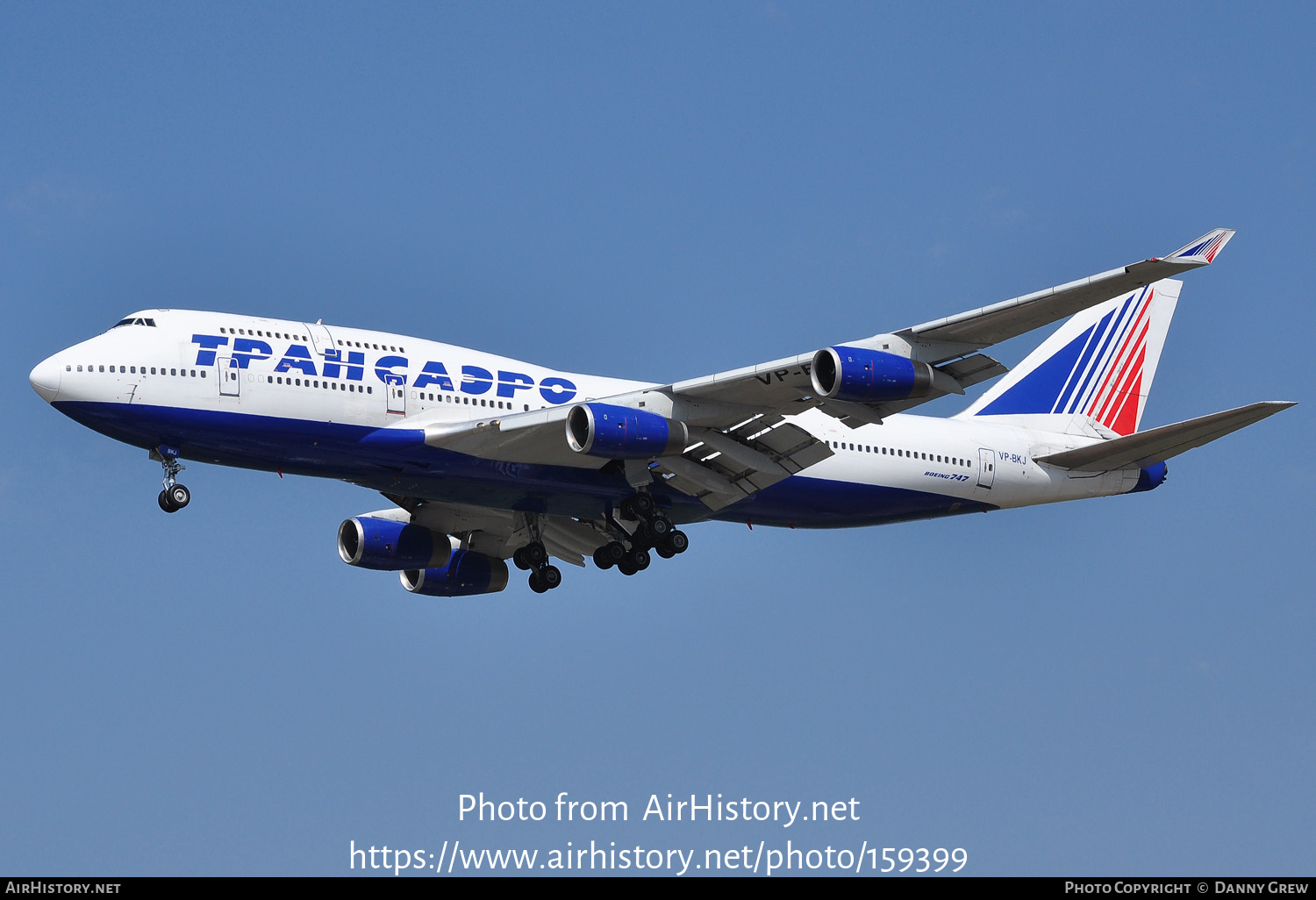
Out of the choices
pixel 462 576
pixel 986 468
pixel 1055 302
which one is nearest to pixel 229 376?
pixel 462 576

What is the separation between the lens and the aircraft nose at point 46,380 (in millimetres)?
34969

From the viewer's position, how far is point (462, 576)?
1812 inches

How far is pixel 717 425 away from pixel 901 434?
6.99m

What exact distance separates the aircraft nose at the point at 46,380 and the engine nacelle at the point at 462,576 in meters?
13.3

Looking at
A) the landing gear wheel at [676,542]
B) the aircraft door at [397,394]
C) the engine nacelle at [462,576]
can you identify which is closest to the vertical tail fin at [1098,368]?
the landing gear wheel at [676,542]

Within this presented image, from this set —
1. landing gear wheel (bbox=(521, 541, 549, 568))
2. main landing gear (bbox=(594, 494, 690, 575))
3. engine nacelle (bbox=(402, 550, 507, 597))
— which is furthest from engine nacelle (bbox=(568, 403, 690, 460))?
engine nacelle (bbox=(402, 550, 507, 597))

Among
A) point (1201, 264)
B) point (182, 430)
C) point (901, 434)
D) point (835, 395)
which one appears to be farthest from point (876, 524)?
point (182, 430)

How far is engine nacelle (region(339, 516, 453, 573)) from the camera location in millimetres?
43656

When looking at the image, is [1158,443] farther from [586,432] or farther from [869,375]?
[586,432]

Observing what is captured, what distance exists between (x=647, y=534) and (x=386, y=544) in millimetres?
8156

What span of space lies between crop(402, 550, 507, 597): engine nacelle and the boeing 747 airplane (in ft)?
0.24

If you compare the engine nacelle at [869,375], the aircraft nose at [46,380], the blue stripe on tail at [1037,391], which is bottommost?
the aircraft nose at [46,380]

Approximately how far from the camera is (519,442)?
37125mm

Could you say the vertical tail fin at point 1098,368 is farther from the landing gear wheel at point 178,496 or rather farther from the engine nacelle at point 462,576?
the landing gear wheel at point 178,496
